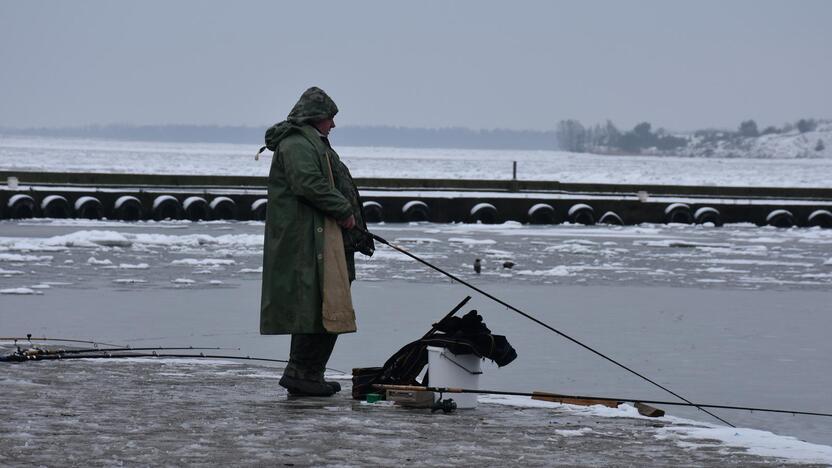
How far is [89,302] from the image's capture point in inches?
543

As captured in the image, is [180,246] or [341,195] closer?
[341,195]

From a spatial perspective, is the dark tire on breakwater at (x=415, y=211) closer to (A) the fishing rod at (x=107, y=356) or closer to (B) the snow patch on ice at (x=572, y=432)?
(A) the fishing rod at (x=107, y=356)

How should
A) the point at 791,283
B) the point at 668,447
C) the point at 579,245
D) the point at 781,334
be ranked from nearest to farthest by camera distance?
the point at 668,447
the point at 781,334
the point at 791,283
the point at 579,245

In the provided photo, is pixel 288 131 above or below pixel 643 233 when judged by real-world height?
above

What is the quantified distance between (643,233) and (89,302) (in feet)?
60.8

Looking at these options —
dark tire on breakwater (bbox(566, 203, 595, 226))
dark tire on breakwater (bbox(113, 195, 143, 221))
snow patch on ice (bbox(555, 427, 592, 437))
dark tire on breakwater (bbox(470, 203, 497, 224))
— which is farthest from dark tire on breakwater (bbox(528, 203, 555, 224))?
snow patch on ice (bbox(555, 427, 592, 437))

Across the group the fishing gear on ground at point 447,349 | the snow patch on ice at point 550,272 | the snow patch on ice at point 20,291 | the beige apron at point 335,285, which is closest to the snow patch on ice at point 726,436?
the fishing gear on ground at point 447,349

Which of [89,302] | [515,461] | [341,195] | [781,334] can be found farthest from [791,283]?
[515,461]

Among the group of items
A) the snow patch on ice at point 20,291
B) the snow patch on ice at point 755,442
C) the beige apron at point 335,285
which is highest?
the beige apron at point 335,285

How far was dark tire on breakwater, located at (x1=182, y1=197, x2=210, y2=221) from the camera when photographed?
32.9 meters

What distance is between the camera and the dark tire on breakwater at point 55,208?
32.3m

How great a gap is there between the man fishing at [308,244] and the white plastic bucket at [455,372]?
498 mm

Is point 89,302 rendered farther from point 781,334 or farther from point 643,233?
point 643,233

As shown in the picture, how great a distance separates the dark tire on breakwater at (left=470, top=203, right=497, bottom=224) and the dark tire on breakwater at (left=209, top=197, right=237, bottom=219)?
6112mm
